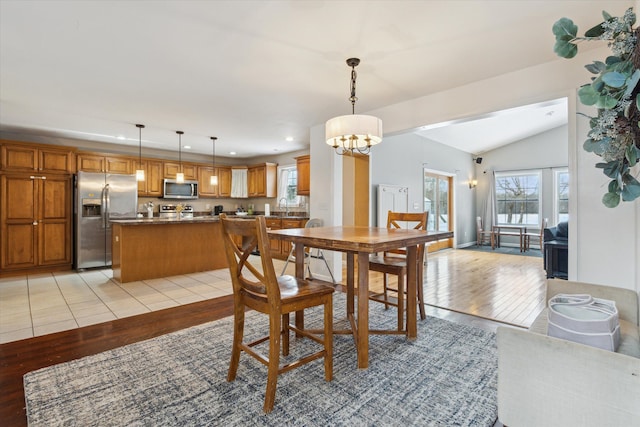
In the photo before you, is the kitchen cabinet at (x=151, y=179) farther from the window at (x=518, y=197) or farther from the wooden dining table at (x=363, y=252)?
the window at (x=518, y=197)

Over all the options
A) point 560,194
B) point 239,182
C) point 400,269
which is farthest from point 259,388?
point 560,194

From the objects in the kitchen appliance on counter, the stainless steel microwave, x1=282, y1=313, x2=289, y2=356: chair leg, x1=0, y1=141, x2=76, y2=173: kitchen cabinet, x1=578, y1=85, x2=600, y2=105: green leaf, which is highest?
x1=0, y1=141, x2=76, y2=173: kitchen cabinet

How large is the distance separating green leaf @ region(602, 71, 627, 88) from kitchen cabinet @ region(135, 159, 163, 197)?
6.97 meters

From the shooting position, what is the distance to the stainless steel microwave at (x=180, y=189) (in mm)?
6590

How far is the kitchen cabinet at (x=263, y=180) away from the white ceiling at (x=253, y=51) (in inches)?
128

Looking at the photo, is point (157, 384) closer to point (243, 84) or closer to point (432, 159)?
point (243, 84)

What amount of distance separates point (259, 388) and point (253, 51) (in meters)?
2.50

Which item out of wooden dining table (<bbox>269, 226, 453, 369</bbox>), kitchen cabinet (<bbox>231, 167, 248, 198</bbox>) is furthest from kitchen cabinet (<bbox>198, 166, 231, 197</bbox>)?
wooden dining table (<bbox>269, 226, 453, 369</bbox>)

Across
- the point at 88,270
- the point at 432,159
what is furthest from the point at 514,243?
the point at 88,270

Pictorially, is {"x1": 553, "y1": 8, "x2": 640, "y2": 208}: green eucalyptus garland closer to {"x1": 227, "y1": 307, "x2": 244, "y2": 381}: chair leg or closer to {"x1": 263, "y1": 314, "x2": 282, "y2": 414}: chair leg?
{"x1": 263, "y1": 314, "x2": 282, "y2": 414}: chair leg

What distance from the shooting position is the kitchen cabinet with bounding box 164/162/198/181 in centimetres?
662

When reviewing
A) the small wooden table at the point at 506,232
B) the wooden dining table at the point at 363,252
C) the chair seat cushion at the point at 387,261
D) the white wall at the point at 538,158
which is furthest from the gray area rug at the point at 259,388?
the white wall at the point at 538,158

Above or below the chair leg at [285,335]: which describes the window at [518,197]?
above

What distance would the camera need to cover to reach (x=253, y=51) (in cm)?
254
